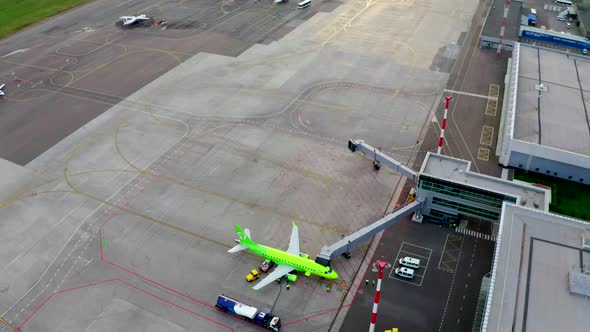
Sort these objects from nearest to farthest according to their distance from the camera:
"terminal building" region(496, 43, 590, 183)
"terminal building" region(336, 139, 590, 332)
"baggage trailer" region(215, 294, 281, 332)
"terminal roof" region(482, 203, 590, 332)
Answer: "terminal roof" region(482, 203, 590, 332) → "terminal building" region(336, 139, 590, 332) → "baggage trailer" region(215, 294, 281, 332) → "terminal building" region(496, 43, 590, 183)

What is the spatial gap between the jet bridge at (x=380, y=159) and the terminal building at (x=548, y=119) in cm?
2431

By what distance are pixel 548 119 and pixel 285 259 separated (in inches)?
2688

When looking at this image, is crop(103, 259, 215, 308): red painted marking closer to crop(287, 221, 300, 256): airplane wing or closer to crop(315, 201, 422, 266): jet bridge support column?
crop(287, 221, 300, 256): airplane wing

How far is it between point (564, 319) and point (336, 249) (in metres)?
33.2

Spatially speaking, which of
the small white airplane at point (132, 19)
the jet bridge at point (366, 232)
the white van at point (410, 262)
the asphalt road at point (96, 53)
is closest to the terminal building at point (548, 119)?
the jet bridge at point (366, 232)

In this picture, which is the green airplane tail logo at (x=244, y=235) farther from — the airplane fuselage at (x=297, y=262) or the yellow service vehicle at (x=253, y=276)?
the yellow service vehicle at (x=253, y=276)

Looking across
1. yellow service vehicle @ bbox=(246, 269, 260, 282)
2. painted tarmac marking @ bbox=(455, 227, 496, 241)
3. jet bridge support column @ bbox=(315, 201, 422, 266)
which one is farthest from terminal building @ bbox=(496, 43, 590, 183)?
yellow service vehicle @ bbox=(246, 269, 260, 282)

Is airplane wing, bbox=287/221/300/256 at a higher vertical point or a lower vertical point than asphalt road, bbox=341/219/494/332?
higher

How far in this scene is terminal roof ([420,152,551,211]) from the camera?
76188 mm

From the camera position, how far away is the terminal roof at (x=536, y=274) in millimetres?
56281

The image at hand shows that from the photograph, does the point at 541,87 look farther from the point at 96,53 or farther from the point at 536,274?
the point at 96,53

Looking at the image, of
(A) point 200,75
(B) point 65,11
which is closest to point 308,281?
A: (A) point 200,75

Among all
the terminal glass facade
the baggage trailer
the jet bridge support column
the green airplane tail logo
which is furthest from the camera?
the terminal glass facade

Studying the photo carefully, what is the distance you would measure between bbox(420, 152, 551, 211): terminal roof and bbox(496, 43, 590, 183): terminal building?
51.3 feet
